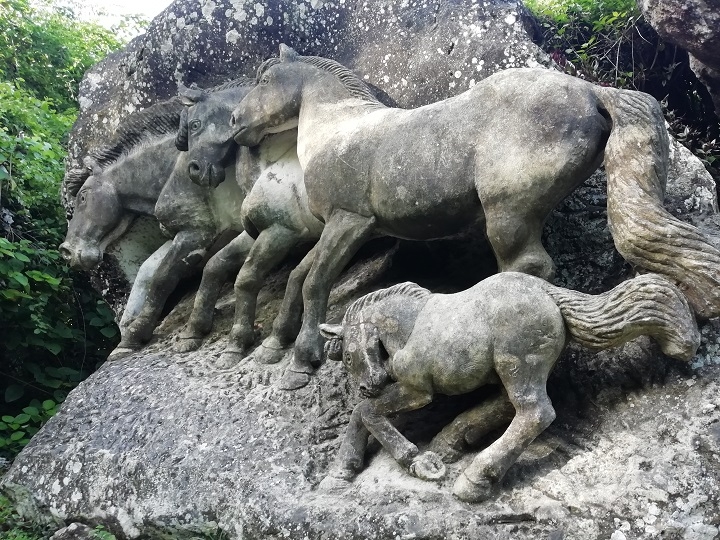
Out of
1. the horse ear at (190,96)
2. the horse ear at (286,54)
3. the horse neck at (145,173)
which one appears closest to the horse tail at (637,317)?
the horse ear at (286,54)

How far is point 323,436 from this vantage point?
2693mm

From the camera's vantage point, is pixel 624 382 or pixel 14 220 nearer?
pixel 624 382

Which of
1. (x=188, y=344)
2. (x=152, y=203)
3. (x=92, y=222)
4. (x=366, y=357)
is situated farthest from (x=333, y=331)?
(x=92, y=222)

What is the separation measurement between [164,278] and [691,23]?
9.09 feet

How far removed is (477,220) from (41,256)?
3780mm

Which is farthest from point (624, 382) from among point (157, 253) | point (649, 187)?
point (157, 253)

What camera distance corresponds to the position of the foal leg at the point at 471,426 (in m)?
2.28

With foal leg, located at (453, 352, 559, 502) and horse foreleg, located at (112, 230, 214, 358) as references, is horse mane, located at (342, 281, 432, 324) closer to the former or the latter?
foal leg, located at (453, 352, 559, 502)

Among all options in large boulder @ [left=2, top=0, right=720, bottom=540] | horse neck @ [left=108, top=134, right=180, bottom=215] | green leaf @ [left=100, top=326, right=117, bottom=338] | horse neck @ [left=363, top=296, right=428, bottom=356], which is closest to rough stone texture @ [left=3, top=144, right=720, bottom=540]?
large boulder @ [left=2, top=0, right=720, bottom=540]

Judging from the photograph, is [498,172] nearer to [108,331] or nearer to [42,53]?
[108,331]

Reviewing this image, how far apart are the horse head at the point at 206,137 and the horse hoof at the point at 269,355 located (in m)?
1.01

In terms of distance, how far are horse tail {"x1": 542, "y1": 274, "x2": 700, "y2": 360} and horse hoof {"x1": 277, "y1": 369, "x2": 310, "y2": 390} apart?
117 centimetres

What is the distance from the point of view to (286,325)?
3.23 meters

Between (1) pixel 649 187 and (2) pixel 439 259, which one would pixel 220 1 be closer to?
(2) pixel 439 259
